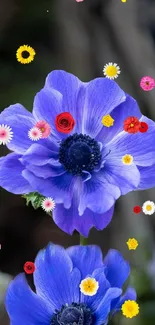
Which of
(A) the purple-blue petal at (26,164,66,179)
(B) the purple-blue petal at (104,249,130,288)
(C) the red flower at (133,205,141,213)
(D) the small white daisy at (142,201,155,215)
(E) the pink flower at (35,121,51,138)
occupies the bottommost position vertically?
(B) the purple-blue petal at (104,249,130,288)

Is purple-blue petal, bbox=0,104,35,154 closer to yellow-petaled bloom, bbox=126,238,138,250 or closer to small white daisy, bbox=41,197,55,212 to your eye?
small white daisy, bbox=41,197,55,212

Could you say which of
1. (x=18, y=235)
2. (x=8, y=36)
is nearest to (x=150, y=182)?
(x=18, y=235)

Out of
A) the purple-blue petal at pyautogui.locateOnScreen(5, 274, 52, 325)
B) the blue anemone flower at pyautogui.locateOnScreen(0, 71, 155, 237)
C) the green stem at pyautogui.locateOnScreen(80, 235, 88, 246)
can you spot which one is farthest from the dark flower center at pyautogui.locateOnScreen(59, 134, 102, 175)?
the purple-blue petal at pyautogui.locateOnScreen(5, 274, 52, 325)

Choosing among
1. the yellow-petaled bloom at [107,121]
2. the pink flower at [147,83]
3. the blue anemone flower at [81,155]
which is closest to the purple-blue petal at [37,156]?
the blue anemone flower at [81,155]

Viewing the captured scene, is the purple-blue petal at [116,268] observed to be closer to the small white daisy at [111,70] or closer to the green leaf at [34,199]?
the green leaf at [34,199]

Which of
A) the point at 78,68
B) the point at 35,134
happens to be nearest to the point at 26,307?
the point at 35,134

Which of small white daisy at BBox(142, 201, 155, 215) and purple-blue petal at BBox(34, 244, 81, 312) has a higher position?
small white daisy at BBox(142, 201, 155, 215)
